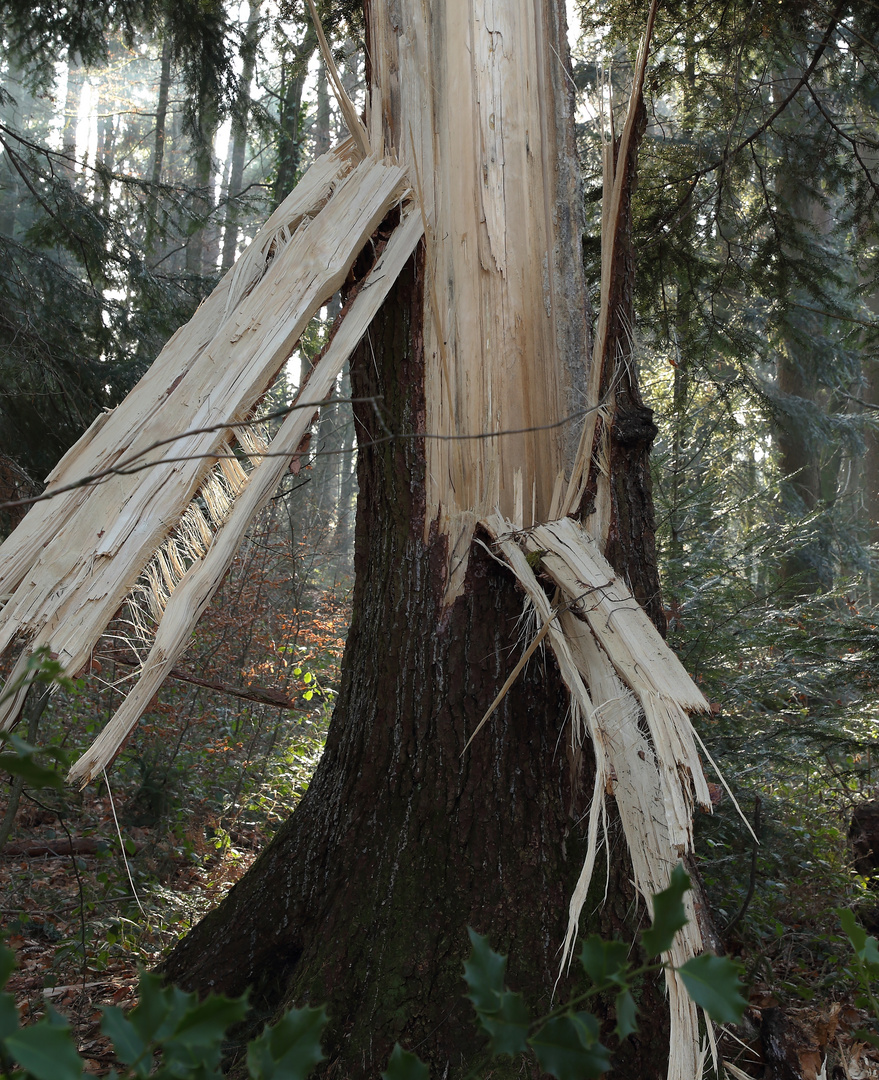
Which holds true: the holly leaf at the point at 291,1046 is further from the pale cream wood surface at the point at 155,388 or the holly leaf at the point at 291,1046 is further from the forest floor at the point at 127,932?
the pale cream wood surface at the point at 155,388

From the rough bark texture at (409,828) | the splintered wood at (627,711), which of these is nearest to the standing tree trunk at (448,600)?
the rough bark texture at (409,828)

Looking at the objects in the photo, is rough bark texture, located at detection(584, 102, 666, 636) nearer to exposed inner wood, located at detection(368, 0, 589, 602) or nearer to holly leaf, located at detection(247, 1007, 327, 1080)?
exposed inner wood, located at detection(368, 0, 589, 602)

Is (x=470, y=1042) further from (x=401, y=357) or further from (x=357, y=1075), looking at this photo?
(x=401, y=357)

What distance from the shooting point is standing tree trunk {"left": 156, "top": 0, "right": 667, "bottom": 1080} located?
224cm

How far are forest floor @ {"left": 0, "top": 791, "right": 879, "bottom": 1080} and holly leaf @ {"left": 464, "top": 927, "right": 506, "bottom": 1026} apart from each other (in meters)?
1.18

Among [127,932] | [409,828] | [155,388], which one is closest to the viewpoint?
[155,388]

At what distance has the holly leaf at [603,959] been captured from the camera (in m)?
0.71

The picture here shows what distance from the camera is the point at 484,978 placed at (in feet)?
2.37

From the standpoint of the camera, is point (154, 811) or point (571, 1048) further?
point (154, 811)

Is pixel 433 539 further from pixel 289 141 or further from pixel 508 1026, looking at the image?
pixel 289 141

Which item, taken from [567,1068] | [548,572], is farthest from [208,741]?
[567,1068]

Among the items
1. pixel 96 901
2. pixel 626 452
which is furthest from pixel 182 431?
pixel 96 901

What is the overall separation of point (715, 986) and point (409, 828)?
1.78 meters

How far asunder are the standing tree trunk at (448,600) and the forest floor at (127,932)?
62 cm
